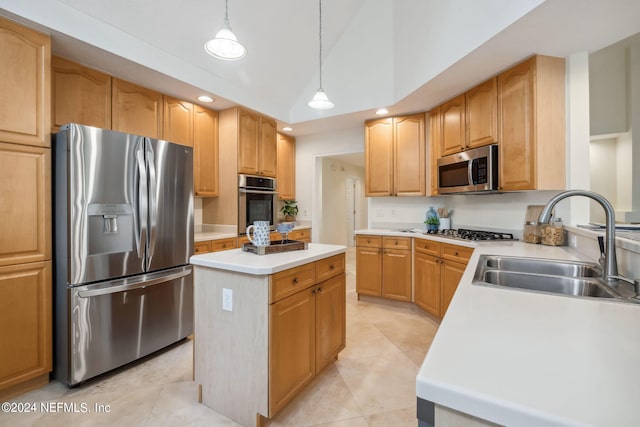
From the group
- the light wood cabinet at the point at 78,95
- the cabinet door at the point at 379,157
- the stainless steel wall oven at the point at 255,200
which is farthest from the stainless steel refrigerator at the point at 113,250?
the cabinet door at the point at 379,157

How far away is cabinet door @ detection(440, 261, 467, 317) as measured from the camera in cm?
271

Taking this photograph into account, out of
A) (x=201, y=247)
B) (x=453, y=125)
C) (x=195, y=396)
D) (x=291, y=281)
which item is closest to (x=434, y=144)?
(x=453, y=125)

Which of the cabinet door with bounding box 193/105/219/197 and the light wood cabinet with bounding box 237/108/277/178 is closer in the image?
the cabinet door with bounding box 193/105/219/197

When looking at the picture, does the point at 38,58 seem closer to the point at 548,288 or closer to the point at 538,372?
the point at 538,372

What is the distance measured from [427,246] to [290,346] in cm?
209

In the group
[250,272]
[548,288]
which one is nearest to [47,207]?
[250,272]

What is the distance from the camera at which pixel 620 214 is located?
10.7ft

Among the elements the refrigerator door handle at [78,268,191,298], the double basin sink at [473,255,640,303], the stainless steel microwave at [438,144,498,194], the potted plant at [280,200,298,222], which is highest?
→ the stainless steel microwave at [438,144,498,194]

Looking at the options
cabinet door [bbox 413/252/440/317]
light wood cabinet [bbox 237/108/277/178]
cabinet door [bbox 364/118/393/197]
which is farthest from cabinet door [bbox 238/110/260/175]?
cabinet door [bbox 413/252/440/317]

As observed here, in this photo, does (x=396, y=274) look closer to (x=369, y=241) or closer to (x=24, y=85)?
(x=369, y=241)

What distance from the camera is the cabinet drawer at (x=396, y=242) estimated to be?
340 cm

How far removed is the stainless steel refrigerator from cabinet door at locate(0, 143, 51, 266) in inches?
2.6

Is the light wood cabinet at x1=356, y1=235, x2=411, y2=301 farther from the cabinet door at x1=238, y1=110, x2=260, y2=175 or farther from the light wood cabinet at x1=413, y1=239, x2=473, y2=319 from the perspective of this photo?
the cabinet door at x1=238, y1=110, x2=260, y2=175

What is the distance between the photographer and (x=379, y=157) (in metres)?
3.85
